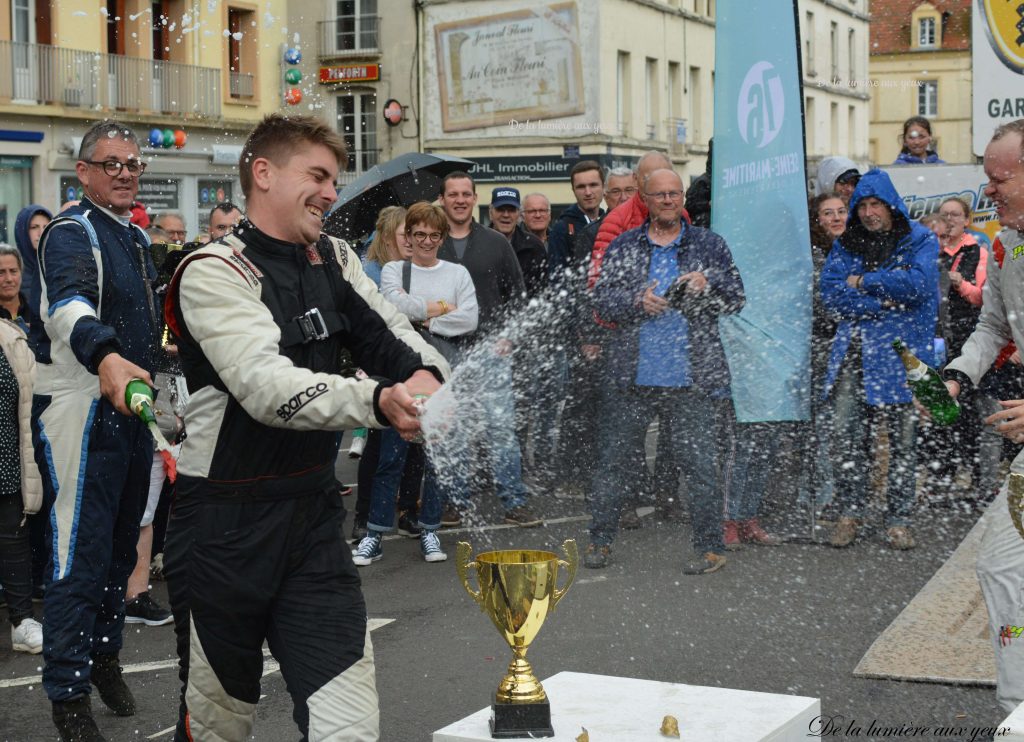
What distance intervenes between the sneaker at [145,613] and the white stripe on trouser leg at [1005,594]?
397cm

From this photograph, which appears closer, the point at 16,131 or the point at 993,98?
the point at 993,98

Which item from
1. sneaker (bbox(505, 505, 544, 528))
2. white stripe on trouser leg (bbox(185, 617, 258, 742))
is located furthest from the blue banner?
white stripe on trouser leg (bbox(185, 617, 258, 742))

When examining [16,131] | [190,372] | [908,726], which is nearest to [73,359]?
[190,372]

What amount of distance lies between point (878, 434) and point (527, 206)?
4346 mm

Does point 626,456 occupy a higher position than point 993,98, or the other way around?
point 993,98

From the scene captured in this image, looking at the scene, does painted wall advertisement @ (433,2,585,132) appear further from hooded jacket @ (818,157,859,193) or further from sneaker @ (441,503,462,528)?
sneaker @ (441,503,462,528)

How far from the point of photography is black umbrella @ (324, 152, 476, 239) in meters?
12.5

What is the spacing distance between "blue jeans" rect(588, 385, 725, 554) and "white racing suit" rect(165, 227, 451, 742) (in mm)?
4260

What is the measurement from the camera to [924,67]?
223 feet

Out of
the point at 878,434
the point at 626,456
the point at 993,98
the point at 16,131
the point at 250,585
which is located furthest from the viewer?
the point at 16,131

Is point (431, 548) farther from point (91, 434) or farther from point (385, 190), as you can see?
point (385, 190)

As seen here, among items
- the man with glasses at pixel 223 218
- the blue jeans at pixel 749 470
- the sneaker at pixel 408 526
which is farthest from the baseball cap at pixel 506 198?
the blue jeans at pixel 749 470

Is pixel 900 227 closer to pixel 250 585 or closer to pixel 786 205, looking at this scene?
pixel 786 205

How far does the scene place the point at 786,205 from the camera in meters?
8.84
